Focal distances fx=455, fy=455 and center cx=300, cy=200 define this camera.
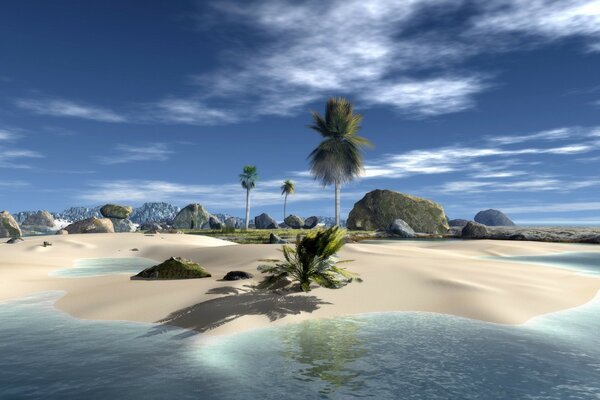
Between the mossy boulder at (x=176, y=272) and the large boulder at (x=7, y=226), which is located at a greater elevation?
the large boulder at (x=7, y=226)

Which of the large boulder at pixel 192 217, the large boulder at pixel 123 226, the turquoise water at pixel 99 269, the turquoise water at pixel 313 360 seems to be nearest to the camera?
the turquoise water at pixel 313 360

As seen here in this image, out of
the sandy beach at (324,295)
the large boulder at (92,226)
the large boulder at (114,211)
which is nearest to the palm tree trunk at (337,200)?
the large boulder at (92,226)

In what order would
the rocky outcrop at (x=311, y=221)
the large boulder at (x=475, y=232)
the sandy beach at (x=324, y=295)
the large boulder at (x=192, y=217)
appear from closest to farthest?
1. the sandy beach at (x=324, y=295)
2. the large boulder at (x=475, y=232)
3. the rocky outcrop at (x=311, y=221)
4. the large boulder at (x=192, y=217)

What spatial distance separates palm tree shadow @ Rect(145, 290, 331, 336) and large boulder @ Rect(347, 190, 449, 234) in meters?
56.0

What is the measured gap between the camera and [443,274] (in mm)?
13922

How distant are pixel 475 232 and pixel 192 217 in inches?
2166

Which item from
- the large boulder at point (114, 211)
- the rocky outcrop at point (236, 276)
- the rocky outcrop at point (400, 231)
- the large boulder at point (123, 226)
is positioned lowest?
the rocky outcrop at point (236, 276)

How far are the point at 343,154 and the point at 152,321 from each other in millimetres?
49337

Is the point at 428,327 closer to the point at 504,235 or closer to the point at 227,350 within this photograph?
the point at 227,350

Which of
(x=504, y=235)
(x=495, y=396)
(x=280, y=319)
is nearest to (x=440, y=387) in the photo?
(x=495, y=396)

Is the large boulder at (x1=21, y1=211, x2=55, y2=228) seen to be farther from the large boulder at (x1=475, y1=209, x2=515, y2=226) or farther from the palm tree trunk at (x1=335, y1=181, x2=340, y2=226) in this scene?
the large boulder at (x1=475, y1=209, x2=515, y2=226)

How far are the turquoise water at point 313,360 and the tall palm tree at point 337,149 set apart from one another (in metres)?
47.9

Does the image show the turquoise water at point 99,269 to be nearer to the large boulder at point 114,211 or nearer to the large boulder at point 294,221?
the large boulder at point 294,221

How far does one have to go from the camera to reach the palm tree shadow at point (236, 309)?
29.3ft
